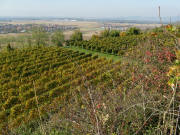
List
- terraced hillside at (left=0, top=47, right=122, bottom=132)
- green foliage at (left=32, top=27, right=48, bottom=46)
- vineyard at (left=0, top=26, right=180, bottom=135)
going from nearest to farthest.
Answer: vineyard at (left=0, top=26, right=180, bottom=135) < terraced hillside at (left=0, top=47, right=122, bottom=132) < green foliage at (left=32, top=27, right=48, bottom=46)

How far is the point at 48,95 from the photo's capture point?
11445 millimetres

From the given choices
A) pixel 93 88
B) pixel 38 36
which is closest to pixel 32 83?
pixel 93 88

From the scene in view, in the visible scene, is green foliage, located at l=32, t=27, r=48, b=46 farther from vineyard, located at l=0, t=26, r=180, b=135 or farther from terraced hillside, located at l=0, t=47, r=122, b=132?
terraced hillside, located at l=0, t=47, r=122, b=132

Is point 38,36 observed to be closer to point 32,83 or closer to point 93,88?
point 32,83

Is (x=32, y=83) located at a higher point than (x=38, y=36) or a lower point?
lower

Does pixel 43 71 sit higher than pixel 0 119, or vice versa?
pixel 43 71

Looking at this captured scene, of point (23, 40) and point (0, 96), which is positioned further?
point (23, 40)

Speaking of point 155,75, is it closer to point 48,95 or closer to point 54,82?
point 48,95

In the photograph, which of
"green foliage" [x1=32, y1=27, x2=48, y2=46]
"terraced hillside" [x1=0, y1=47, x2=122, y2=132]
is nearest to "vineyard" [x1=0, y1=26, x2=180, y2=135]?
"terraced hillside" [x1=0, y1=47, x2=122, y2=132]

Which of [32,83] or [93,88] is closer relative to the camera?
[93,88]

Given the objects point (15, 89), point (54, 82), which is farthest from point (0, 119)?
point (54, 82)

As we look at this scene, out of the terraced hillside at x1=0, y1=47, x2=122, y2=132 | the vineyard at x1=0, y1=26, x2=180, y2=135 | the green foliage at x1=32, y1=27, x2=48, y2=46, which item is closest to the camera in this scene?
the vineyard at x1=0, y1=26, x2=180, y2=135

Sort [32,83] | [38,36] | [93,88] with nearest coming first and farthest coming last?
[93,88], [32,83], [38,36]

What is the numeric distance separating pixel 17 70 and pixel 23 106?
666 cm
